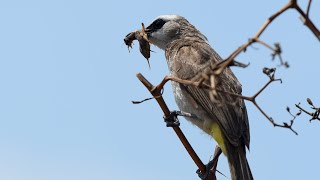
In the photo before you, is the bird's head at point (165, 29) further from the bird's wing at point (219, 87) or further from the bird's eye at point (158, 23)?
the bird's wing at point (219, 87)

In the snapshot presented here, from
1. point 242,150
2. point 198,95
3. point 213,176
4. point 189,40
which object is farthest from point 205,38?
point 213,176

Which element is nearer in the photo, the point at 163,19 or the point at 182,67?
the point at 182,67

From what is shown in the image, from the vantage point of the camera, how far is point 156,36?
7039 mm

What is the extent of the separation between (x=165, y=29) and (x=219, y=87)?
2418mm

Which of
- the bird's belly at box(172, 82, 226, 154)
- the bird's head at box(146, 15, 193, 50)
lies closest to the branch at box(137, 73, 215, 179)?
the bird's belly at box(172, 82, 226, 154)

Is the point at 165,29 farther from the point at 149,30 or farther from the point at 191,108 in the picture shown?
the point at 191,108

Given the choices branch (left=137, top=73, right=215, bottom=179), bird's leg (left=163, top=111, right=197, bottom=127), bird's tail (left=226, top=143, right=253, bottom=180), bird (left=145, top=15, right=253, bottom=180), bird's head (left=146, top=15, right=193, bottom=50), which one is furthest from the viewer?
bird's head (left=146, top=15, right=193, bottom=50)

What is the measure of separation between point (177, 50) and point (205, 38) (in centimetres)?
83

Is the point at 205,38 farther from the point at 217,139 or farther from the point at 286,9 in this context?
the point at 286,9

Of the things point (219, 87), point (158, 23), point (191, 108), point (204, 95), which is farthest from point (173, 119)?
point (158, 23)

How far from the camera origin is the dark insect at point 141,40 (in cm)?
622

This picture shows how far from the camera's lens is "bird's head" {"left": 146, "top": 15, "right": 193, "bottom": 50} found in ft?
23.1

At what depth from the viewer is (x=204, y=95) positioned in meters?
5.55

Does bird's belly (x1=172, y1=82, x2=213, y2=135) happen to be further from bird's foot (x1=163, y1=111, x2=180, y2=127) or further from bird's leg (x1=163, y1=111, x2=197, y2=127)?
bird's foot (x1=163, y1=111, x2=180, y2=127)
